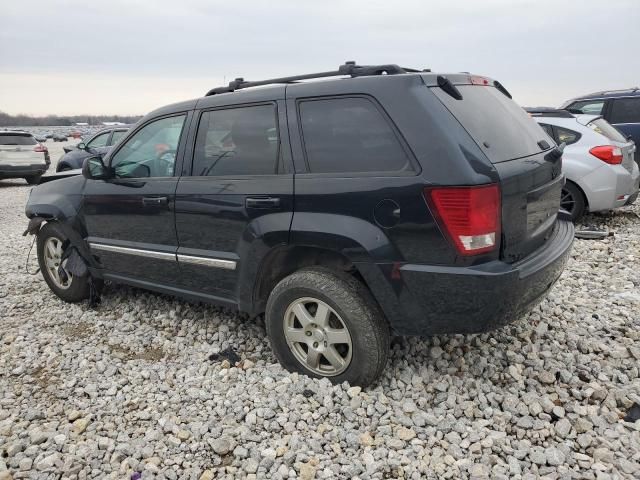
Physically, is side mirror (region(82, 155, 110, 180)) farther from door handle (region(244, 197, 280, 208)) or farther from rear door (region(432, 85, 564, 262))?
rear door (region(432, 85, 564, 262))

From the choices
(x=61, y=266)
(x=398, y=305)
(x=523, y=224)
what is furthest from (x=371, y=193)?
(x=61, y=266)

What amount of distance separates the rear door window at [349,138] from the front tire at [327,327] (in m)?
0.66

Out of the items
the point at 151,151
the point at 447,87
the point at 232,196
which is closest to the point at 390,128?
the point at 447,87

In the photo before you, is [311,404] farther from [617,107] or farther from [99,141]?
[99,141]

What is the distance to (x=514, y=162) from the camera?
271cm

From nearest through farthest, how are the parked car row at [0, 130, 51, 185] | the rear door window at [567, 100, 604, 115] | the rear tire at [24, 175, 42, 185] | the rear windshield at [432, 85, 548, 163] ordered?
the rear windshield at [432, 85, 548, 163]
the rear door window at [567, 100, 604, 115]
the parked car row at [0, 130, 51, 185]
the rear tire at [24, 175, 42, 185]

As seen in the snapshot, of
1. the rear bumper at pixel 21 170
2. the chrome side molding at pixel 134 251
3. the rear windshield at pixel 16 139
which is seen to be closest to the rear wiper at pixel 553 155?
the chrome side molding at pixel 134 251

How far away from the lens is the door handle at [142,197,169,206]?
139 inches

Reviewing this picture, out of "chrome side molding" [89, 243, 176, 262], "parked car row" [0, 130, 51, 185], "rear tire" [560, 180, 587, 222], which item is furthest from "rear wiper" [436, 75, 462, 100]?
"parked car row" [0, 130, 51, 185]

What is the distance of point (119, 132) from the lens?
42.4ft

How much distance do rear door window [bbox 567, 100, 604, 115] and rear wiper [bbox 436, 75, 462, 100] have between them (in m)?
7.69

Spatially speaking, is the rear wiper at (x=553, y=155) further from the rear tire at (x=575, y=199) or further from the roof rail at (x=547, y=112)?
the roof rail at (x=547, y=112)

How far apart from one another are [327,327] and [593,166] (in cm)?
Answer: 509

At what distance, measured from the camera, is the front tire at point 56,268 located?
450 cm
